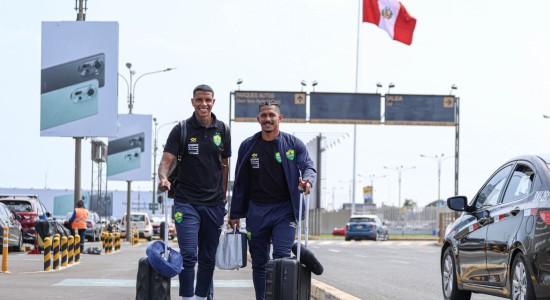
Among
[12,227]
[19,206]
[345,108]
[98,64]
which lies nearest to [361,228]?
[345,108]

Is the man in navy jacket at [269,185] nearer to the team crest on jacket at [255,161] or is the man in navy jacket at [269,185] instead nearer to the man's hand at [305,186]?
the team crest on jacket at [255,161]

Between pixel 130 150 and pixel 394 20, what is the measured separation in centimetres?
1776

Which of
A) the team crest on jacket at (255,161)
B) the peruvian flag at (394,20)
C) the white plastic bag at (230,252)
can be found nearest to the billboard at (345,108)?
the peruvian flag at (394,20)

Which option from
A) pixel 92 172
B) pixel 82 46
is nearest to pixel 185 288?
pixel 82 46

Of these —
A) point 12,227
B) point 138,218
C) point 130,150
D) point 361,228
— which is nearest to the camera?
point 12,227

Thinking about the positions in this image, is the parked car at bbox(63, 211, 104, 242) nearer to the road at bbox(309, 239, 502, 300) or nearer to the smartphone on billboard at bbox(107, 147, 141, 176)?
the smartphone on billboard at bbox(107, 147, 141, 176)

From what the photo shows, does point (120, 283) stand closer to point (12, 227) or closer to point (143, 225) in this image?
point (12, 227)

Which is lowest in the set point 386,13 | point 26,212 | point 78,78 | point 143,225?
point 143,225

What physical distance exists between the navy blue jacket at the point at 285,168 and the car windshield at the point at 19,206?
2351 centimetres

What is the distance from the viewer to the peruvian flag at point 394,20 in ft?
176

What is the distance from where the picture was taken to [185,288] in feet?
30.9

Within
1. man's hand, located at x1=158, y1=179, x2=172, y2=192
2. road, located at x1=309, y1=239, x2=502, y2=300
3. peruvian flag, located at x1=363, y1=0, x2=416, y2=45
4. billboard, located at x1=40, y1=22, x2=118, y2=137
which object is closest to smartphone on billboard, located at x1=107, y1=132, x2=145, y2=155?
peruvian flag, located at x1=363, y1=0, x2=416, y2=45

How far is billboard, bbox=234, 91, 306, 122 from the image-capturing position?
54.4 meters

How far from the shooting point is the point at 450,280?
11.5 meters
